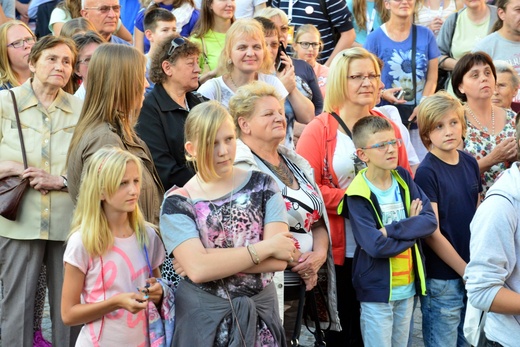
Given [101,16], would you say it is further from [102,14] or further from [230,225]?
[230,225]

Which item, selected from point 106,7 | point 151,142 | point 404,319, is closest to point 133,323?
point 151,142

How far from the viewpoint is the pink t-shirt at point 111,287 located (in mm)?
4207

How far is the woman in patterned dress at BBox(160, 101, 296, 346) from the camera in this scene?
13.1 ft

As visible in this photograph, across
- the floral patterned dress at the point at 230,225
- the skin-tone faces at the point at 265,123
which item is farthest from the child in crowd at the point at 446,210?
the floral patterned dress at the point at 230,225

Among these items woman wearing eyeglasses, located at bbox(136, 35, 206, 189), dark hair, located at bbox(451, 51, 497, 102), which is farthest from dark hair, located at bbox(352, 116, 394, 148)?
dark hair, located at bbox(451, 51, 497, 102)

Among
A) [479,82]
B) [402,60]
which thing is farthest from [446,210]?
[402,60]

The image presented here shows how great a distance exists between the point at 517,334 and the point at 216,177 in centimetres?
154

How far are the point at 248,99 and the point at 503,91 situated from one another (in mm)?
2796

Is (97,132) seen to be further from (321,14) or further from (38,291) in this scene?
(321,14)

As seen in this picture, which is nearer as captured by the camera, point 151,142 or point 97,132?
point 97,132

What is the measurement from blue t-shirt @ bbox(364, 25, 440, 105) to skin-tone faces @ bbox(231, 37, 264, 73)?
6.23 feet

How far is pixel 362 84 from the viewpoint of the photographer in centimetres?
562

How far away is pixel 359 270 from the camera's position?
5223 mm

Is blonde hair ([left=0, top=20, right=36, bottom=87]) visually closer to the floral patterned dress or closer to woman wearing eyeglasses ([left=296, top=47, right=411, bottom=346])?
woman wearing eyeglasses ([left=296, top=47, right=411, bottom=346])
